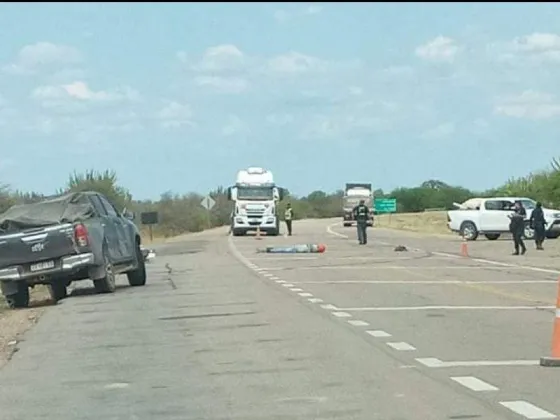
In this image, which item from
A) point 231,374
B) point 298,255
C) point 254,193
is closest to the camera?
point 231,374

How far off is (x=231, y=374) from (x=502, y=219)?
39568 mm

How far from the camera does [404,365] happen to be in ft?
39.2

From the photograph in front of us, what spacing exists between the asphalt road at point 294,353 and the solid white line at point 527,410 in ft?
0.04

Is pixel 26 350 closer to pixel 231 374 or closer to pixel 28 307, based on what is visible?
pixel 231 374

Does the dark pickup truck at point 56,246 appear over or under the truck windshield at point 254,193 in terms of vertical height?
under

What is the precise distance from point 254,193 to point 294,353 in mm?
49193

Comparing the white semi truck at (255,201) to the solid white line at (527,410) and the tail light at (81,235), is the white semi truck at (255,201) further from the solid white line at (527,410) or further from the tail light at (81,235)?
the solid white line at (527,410)

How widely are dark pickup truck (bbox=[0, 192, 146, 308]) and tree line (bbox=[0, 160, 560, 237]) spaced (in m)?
1.54

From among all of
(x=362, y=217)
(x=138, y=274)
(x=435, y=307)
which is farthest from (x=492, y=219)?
(x=435, y=307)

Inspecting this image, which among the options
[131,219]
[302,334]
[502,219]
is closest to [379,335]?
[302,334]

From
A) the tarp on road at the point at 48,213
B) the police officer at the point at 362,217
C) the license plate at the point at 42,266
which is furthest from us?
the police officer at the point at 362,217

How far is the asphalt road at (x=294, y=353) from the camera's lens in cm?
983

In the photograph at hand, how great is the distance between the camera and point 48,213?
2264cm

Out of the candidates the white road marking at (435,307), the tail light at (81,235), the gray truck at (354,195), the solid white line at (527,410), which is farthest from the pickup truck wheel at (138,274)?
the gray truck at (354,195)
